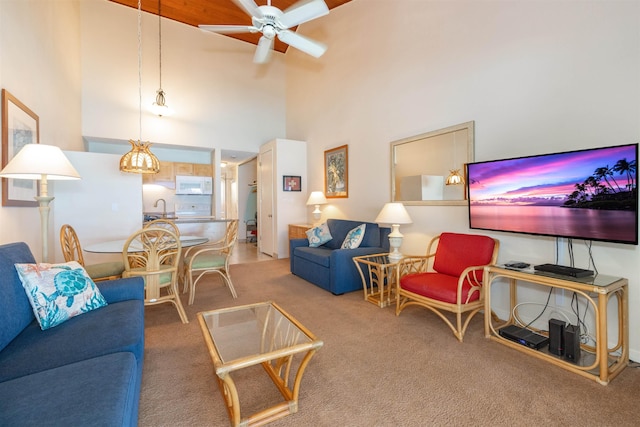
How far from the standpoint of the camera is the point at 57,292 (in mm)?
1672

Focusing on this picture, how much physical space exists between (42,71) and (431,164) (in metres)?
4.41

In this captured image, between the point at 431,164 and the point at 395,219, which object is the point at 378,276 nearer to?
the point at 395,219

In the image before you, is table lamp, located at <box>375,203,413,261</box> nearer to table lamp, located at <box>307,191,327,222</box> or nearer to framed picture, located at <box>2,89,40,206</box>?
table lamp, located at <box>307,191,327,222</box>

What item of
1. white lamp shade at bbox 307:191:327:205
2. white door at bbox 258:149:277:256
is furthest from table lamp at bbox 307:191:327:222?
white door at bbox 258:149:277:256

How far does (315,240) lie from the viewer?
4441 mm

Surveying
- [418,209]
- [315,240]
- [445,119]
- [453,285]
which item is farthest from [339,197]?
[453,285]

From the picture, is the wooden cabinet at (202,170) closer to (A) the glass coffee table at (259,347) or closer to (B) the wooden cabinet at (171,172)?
(B) the wooden cabinet at (171,172)

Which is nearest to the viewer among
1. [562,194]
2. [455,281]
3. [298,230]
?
[562,194]

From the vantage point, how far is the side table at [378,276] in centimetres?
314

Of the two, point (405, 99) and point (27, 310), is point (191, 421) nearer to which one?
point (27, 310)

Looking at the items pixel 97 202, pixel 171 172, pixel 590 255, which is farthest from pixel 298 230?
pixel 590 255

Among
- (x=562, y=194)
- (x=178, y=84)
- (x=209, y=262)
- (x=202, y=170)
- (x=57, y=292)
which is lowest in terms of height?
(x=209, y=262)

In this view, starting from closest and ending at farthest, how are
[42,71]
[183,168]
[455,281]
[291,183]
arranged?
1. [455,281]
2. [42,71]
3. [291,183]
4. [183,168]

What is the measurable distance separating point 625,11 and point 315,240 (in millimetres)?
3767
